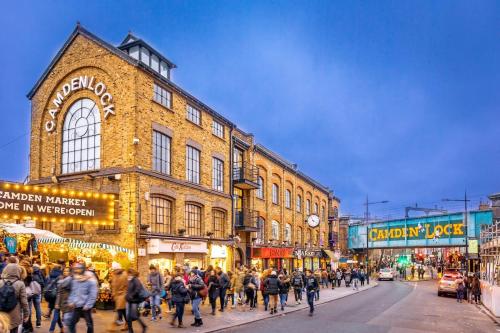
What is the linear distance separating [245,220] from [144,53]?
41.6ft

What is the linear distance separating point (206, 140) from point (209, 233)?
203 inches

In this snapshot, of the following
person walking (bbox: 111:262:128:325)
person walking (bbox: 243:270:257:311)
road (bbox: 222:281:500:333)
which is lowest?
road (bbox: 222:281:500:333)

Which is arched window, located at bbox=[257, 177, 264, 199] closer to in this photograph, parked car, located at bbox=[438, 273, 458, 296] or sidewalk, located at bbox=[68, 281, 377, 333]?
parked car, located at bbox=[438, 273, 458, 296]

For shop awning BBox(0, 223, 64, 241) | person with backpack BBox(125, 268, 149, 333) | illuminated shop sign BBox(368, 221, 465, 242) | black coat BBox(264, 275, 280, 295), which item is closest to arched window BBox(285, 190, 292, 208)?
illuminated shop sign BBox(368, 221, 465, 242)

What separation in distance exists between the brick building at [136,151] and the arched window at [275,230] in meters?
9.02

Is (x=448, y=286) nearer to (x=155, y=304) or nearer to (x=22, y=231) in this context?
(x=155, y=304)

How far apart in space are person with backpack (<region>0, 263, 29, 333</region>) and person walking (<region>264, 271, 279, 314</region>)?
11.3 meters

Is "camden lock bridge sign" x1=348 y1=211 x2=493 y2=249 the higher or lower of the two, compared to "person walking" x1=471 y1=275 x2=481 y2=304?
higher

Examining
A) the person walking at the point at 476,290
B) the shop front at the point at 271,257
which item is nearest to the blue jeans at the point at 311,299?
the person walking at the point at 476,290

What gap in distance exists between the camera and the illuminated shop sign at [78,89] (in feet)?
71.5

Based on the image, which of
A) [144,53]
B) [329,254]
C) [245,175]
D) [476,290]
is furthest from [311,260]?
[144,53]

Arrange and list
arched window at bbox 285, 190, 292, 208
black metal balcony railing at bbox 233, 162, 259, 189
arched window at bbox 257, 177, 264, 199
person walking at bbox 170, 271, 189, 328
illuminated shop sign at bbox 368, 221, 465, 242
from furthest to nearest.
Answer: illuminated shop sign at bbox 368, 221, 465, 242 < arched window at bbox 285, 190, 292, 208 < arched window at bbox 257, 177, 264, 199 < black metal balcony railing at bbox 233, 162, 259, 189 < person walking at bbox 170, 271, 189, 328

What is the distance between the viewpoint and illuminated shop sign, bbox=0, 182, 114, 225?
16.9 m

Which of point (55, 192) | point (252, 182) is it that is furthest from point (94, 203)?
point (252, 182)
